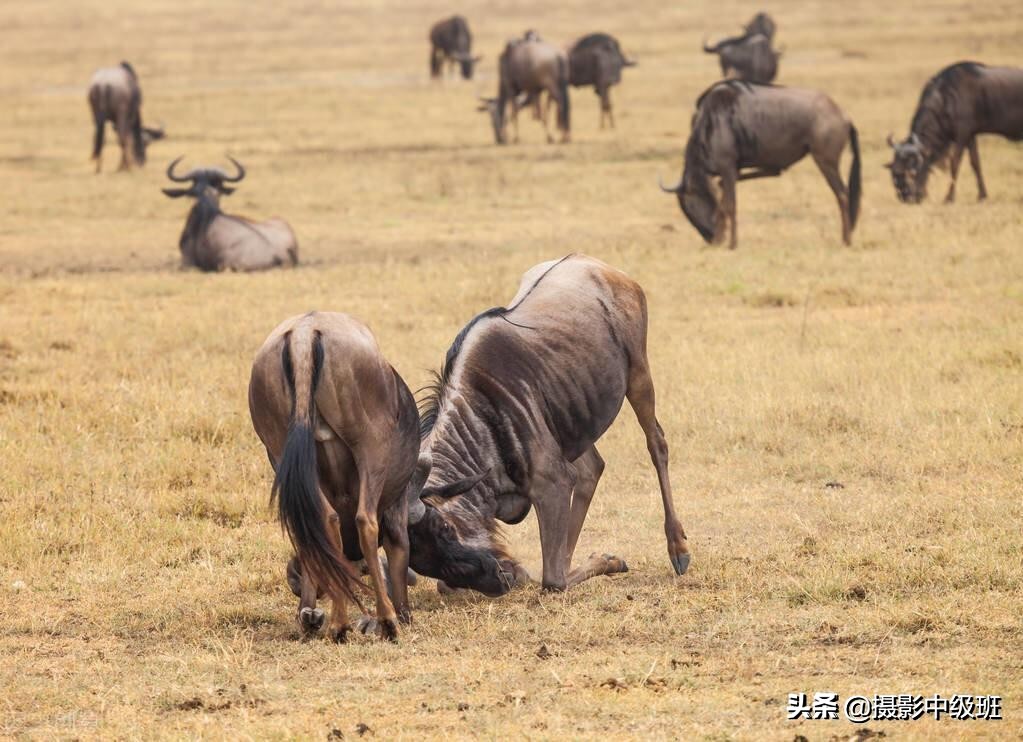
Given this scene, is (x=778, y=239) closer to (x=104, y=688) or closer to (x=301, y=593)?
(x=301, y=593)

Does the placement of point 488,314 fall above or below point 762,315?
above

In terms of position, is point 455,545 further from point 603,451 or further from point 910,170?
point 910,170

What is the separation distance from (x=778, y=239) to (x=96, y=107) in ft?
37.0

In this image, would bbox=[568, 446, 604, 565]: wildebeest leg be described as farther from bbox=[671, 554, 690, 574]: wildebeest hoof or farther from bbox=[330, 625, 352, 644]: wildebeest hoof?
bbox=[330, 625, 352, 644]: wildebeest hoof

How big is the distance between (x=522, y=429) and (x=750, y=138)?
9.12m

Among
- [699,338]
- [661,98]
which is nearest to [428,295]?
[699,338]

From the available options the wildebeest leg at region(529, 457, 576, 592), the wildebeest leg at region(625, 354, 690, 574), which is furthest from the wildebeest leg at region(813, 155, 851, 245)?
the wildebeest leg at region(529, 457, 576, 592)

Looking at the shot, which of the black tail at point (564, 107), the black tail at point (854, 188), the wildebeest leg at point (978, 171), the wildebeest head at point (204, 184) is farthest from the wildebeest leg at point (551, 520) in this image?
the black tail at point (564, 107)

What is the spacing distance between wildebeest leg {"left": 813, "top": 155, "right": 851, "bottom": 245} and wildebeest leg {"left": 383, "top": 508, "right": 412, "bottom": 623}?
30.9 feet

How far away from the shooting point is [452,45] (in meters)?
Answer: 37.5

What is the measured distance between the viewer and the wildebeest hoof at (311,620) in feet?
17.3

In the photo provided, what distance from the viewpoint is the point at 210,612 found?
220 inches

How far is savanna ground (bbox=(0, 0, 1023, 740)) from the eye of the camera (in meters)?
4.60

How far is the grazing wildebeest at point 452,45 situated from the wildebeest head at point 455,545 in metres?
32.1
